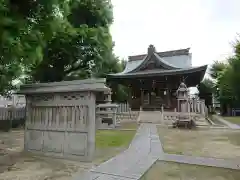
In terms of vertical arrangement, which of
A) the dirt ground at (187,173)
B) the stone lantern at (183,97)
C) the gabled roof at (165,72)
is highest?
the gabled roof at (165,72)

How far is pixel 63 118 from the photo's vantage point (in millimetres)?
5406

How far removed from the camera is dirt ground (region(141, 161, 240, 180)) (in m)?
3.67

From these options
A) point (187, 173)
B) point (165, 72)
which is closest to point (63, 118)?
point (187, 173)

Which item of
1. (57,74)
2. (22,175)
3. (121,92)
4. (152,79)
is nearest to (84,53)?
(57,74)

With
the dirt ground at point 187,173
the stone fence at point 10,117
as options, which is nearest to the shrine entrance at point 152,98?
the stone fence at point 10,117

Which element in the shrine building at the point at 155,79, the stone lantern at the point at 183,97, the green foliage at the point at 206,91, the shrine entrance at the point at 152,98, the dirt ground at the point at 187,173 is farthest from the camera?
the green foliage at the point at 206,91

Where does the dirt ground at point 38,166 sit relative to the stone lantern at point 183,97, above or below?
below

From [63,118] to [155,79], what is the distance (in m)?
15.6

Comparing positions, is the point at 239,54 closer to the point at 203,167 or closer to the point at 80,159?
the point at 203,167

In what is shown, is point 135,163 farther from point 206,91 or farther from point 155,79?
point 206,91

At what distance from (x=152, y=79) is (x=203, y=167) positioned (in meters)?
16.1

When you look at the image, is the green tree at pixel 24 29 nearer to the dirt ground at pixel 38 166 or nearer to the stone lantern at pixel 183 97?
the dirt ground at pixel 38 166

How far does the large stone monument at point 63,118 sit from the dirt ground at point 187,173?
1655mm

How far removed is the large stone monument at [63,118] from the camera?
16.2ft
